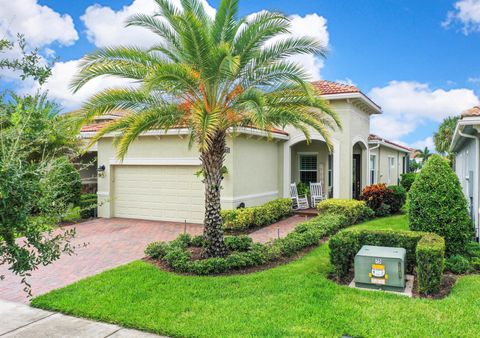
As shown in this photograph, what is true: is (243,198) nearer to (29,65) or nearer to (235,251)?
(235,251)

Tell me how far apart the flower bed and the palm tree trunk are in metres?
0.42

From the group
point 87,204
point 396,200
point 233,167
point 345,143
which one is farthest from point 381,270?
point 87,204

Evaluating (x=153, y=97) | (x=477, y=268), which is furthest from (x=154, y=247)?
(x=477, y=268)

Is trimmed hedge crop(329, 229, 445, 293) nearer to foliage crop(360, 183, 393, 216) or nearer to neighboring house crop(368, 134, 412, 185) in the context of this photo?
foliage crop(360, 183, 393, 216)

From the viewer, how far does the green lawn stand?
5.27m

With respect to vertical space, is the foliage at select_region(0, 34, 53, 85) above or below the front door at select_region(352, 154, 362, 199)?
above

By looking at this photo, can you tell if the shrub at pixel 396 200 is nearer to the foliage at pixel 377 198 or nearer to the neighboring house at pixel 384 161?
the foliage at pixel 377 198

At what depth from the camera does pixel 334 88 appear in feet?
53.8

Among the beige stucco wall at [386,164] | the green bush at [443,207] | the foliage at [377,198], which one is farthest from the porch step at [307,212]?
the green bush at [443,207]

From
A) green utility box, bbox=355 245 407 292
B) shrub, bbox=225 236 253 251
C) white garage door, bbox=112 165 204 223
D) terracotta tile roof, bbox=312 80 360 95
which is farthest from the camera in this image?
terracotta tile roof, bbox=312 80 360 95

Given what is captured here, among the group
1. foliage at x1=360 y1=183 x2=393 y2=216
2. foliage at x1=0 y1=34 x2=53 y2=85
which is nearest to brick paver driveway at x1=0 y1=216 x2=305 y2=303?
foliage at x1=0 y1=34 x2=53 y2=85

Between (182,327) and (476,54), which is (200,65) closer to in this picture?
(182,327)

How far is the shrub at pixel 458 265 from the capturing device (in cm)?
769

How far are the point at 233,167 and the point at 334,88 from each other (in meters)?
6.07
